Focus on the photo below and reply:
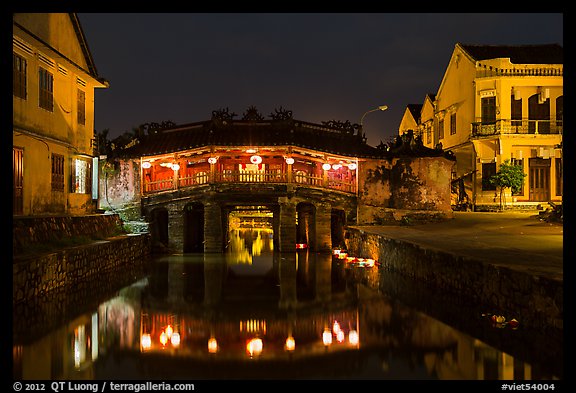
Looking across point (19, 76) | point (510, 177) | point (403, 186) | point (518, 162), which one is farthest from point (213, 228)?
point (518, 162)

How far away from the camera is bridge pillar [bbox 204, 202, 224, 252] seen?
94.3ft

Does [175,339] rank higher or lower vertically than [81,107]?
lower

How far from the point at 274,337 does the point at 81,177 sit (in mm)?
16334

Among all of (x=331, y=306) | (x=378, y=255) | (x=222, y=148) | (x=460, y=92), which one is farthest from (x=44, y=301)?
(x=460, y=92)

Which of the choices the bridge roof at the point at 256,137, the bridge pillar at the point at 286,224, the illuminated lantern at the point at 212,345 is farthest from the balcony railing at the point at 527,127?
the illuminated lantern at the point at 212,345

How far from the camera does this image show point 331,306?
14.9 meters

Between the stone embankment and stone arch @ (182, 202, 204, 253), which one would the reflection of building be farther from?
stone arch @ (182, 202, 204, 253)

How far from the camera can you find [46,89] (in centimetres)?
2027

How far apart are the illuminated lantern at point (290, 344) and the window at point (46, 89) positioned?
1382 centimetres

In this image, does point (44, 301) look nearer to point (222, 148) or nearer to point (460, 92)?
point (222, 148)

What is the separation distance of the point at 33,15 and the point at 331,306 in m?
14.4

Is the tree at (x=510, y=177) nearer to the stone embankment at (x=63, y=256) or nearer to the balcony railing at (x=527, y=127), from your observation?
the balcony railing at (x=527, y=127)

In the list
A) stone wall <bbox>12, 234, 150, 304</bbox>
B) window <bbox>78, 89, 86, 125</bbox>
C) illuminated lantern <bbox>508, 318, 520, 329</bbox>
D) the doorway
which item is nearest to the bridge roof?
window <bbox>78, 89, 86, 125</bbox>

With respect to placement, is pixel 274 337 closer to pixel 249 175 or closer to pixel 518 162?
pixel 249 175
